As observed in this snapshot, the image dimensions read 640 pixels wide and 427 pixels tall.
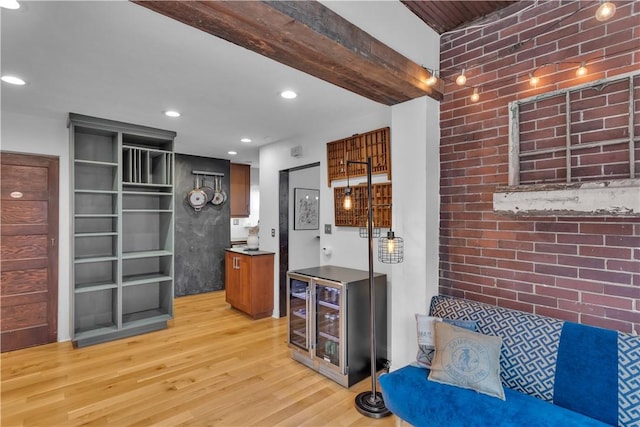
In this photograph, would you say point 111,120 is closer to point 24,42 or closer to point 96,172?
point 96,172

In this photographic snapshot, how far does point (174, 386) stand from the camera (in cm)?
258

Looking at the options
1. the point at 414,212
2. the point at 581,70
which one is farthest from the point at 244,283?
the point at 581,70

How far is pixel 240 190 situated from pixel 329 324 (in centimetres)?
386

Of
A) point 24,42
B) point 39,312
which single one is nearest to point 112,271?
point 39,312

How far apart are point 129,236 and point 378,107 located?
3.43 meters

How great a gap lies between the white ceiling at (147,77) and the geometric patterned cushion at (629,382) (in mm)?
2366

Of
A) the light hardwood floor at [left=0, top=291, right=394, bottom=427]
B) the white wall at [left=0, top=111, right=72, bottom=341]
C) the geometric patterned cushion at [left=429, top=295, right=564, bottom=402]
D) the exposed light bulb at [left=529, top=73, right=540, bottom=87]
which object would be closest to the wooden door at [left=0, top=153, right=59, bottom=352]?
the white wall at [left=0, top=111, right=72, bottom=341]

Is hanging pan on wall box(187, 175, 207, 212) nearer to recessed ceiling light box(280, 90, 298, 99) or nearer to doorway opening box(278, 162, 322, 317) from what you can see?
doorway opening box(278, 162, 322, 317)

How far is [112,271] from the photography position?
3793 millimetres

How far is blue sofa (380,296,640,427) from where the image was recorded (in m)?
1.52

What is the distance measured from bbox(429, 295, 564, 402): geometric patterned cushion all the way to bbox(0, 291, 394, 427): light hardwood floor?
0.88 metres

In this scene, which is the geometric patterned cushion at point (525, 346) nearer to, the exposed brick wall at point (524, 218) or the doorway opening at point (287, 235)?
the exposed brick wall at point (524, 218)

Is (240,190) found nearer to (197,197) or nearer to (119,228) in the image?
(197,197)

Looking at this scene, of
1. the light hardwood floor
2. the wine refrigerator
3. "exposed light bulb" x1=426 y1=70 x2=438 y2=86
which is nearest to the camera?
the light hardwood floor
